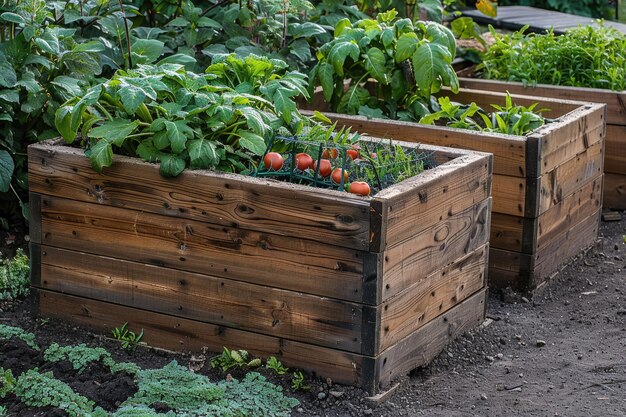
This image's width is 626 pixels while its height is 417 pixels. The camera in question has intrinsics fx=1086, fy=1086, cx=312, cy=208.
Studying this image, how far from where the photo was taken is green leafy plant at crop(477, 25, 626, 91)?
625 centimetres

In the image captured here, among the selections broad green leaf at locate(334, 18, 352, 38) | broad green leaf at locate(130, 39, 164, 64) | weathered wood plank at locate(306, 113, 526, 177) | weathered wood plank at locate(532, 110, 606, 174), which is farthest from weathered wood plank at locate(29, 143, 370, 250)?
broad green leaf at locate(334, 18, 352, 38)

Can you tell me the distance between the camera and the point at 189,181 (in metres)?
4.01

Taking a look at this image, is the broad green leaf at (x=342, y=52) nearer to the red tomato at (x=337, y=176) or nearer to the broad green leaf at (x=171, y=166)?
the red tomato at (x=337, y=176)

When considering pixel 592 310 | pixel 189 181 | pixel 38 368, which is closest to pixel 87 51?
pixel 189 181

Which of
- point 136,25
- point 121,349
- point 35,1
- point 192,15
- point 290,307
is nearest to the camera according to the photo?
point 290,307

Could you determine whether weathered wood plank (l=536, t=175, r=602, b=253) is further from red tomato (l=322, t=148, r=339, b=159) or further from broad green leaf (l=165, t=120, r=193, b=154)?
broad green leaf (l=165, t=120, r=193, b=154)

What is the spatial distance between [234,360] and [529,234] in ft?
5.56

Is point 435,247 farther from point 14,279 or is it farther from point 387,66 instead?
point 14,279

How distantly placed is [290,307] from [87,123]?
1.07 m

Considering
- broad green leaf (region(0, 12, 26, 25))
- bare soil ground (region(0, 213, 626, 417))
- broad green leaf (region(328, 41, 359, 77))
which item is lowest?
bare soil ground (region(0, 213, 626, 417))

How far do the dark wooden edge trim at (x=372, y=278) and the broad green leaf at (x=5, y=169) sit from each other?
187 cm

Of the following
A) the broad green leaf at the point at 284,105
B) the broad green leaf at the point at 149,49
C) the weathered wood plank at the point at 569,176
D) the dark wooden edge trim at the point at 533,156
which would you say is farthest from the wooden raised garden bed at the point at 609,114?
the broad green leaf at the point at 284,105

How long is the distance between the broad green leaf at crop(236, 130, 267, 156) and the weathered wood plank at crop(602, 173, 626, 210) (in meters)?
2.92

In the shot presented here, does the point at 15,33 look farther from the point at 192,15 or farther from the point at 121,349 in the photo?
the point at 121,349
